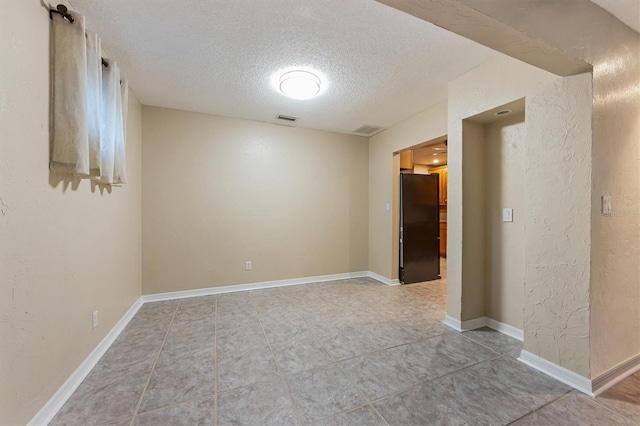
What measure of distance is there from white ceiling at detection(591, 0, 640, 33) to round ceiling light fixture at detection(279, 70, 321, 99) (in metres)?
2.04

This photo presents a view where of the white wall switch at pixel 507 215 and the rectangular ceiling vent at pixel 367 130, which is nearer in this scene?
the white wall switch at pixel 507 215

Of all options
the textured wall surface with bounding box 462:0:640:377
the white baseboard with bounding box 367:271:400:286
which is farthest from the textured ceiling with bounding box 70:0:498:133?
the white baseboard with bounding box 367:271:400:286

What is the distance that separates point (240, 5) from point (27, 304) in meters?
2.14

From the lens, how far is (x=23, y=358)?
129cm

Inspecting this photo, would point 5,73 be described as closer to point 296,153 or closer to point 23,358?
point 23,358

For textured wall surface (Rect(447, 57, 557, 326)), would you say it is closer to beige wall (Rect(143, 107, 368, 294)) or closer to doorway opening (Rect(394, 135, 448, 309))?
doorway opening (Rect(394, 135, 448, 309))

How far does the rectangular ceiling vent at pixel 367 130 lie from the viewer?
4098mm

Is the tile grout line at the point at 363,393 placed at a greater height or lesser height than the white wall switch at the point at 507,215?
lesser

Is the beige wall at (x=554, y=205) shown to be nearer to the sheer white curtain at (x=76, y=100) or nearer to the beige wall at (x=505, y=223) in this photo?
the beige wall at (x=505, y=223)

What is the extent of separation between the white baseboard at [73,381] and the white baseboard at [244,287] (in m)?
0.83

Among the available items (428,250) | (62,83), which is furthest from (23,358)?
(428,250)

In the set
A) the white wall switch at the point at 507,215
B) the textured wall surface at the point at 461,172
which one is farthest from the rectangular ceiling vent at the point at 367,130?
the white wall switch at the point at 507,215

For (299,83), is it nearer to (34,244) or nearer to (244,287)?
(34,244)

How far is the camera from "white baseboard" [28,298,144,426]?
4.61 ft
